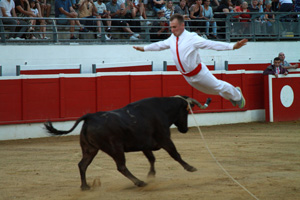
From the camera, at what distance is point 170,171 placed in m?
7.22

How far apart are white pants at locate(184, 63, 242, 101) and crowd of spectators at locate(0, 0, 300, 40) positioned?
6.86 m

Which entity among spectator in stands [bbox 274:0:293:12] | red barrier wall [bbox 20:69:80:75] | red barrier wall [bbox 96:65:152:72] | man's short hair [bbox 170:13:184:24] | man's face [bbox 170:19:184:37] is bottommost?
red barrier wall [bbox 20:69:80:75]

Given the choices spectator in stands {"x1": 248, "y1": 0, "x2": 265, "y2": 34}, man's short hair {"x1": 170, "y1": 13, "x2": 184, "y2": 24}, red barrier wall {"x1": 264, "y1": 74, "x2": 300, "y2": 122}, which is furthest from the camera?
spectator in stands {"x1": 248, "y1": 0, "x2": 265, "y2": 34}

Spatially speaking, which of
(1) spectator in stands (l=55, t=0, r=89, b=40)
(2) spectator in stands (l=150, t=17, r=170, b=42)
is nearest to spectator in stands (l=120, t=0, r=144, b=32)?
(2) spectator in stands (l=150, t=17, r=170, b=42)

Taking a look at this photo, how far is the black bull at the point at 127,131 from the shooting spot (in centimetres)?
575

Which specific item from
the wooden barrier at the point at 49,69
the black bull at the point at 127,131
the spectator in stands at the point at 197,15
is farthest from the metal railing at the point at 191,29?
the black bull at the point at 127,131

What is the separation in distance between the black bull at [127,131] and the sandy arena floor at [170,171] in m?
0.34

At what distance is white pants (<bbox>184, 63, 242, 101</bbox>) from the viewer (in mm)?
6645

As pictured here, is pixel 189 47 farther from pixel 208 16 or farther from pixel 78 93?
pixel 208 16

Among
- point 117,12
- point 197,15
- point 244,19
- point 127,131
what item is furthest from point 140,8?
point 127,131

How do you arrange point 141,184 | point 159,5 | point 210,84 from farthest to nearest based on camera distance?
point 159,5
point 210,84
point 141,184

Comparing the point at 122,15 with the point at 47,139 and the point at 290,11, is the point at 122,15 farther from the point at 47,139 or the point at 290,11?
the point at 290,11

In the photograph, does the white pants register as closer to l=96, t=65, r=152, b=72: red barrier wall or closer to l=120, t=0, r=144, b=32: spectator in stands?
l=96, t=65, r=152, b=72: red barrier wall

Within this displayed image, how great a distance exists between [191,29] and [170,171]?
360 inches
